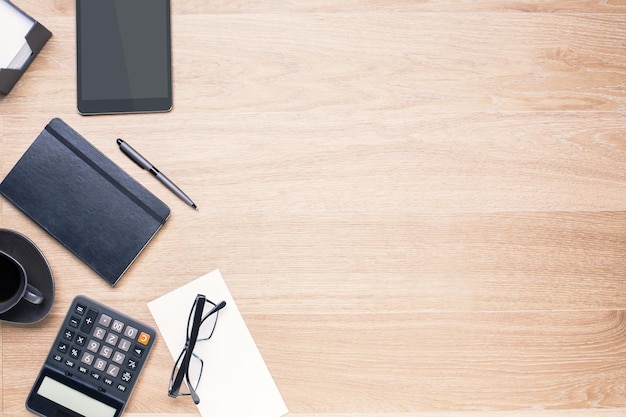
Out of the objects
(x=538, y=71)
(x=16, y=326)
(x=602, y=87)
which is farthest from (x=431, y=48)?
(x=16, y=326)

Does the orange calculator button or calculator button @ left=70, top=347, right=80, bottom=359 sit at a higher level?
the orange calculator button

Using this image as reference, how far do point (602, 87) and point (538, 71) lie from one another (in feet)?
0.33

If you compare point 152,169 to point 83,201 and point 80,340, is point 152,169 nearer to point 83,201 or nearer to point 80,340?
point 83,201

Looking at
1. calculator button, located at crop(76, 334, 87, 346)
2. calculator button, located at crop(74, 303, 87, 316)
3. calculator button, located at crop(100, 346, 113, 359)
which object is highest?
calculator button, located at crop(74, 303, 87, 316)

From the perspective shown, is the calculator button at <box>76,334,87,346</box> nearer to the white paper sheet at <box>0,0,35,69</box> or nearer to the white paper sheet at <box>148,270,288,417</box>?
the white paper sheet at <box>148,270,288,417</box>

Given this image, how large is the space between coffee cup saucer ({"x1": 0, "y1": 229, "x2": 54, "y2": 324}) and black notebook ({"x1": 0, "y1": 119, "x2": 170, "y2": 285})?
0.04m

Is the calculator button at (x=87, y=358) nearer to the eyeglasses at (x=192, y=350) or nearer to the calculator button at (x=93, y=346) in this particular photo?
the calculator button at (x=93, y=346)

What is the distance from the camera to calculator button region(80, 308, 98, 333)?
899 millimetres

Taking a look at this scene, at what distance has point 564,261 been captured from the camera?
3.08 ft

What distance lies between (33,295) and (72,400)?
0.54 feet

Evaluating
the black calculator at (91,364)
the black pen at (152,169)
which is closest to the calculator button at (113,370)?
the black calculator at (91,364)

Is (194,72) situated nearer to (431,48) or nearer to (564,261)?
(431,48)

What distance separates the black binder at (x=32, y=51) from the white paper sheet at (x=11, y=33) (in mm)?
10

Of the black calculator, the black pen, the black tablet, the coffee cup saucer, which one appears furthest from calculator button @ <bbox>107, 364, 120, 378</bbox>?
the black tablet
